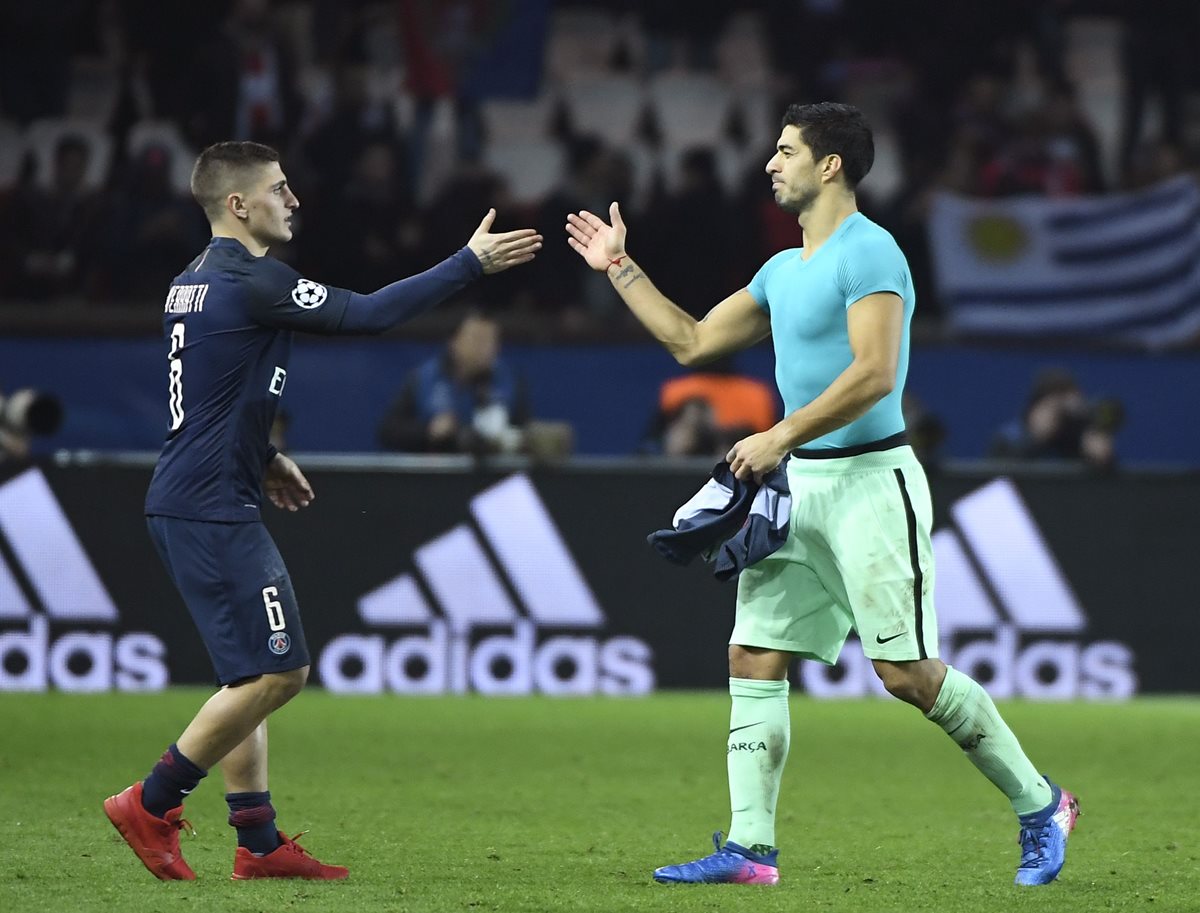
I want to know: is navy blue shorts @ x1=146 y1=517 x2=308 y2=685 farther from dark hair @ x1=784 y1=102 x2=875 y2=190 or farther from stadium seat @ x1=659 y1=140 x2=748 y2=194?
stadium seat @ x1=659 y1=140 x2=748 y2=194

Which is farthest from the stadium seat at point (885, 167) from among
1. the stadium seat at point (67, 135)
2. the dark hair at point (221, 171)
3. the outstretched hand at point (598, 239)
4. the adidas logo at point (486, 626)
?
the dark hair at point (221, 171)

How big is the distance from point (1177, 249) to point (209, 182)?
11.5 metres

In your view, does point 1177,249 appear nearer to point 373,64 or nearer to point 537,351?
point 537,351

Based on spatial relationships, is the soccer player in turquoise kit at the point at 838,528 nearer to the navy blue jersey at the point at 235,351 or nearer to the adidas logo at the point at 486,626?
the navy blue jersey at the point at 235,351

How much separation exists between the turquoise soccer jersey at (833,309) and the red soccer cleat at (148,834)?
6.61 feet

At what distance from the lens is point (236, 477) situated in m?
5.30

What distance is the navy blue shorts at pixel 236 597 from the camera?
206 inches

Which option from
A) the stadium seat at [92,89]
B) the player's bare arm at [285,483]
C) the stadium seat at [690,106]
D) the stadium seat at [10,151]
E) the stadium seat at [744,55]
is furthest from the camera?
the stadium seat at [744,55]

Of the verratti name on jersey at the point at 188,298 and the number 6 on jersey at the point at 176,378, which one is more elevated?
the verratti name on jersey at the point at 188,298

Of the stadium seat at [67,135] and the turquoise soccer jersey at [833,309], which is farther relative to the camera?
the stadium seat at [67,135]

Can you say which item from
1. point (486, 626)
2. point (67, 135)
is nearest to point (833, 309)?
point (486, 626)

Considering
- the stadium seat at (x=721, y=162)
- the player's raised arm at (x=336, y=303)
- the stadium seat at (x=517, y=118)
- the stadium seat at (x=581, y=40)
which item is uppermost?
the stadium seat at (x=581, y=40)

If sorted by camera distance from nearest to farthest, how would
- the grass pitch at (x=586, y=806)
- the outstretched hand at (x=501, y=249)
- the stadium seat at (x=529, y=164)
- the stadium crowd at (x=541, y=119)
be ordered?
the grass pitch at (x=586, y=806)
the outstretched hand at (x=501, y=249)
the stadium crowd at (x=541, y=119)
the stadium seat at (x=529, y=164)

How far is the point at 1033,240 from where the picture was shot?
50.3 ft
